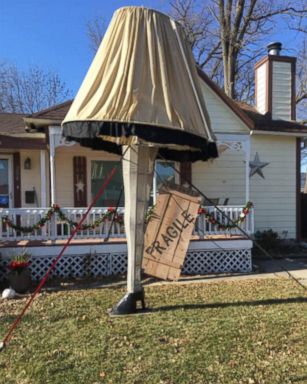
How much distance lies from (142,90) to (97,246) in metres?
4.24

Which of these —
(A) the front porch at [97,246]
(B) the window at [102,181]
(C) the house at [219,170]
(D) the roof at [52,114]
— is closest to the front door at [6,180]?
(C) the house at [219,170]

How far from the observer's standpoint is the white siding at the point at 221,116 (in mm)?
10398

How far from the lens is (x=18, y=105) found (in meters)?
27.9

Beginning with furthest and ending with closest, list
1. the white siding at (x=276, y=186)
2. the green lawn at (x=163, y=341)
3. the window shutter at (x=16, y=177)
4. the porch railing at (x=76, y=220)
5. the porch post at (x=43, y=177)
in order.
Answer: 1. the white siding at (x=276, y=186)
2. the window shutter at (x=16, y=177)
3. the porch post at (x=43, y=177)
4. the porch railing at (x=76, y=220)
5. the green lawn at (x=163, y=341)

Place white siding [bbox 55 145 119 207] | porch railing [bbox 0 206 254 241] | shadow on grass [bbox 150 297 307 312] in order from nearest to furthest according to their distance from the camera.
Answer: shadow on grass [bbox 150 297 307 312]
porch railing [bbox 0 206 254 241]
white siding [bbox 55 145 119 207]

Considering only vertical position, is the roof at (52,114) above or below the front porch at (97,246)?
above

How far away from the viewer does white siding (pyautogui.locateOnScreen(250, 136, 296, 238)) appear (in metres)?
11.2

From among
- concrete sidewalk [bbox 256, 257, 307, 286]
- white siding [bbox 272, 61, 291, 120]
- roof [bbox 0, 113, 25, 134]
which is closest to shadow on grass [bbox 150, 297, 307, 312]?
concrete sidewalk [bbox 256, 257, 307, 286]

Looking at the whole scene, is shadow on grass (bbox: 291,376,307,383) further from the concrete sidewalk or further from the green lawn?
the concrete sidewalk

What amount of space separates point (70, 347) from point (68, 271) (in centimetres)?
371

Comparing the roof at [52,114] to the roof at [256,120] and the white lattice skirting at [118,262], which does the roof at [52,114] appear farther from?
the roof at [256,120]

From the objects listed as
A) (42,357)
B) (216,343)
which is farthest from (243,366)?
(42,357)

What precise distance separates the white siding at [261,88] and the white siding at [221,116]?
5.82 feet

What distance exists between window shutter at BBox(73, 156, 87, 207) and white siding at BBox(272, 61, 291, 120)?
5391mm
